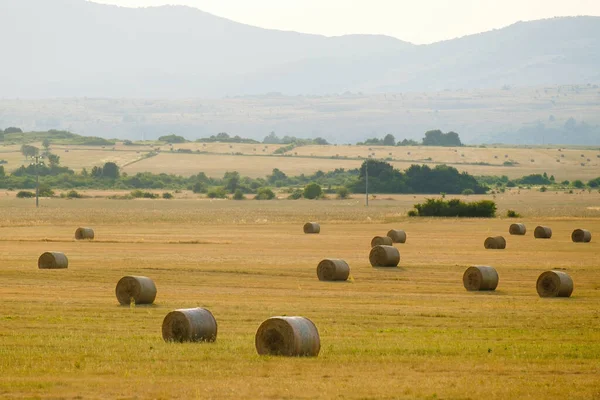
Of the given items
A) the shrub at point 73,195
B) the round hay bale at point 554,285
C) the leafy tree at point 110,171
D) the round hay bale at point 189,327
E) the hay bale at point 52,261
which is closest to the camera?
the round hay bale at point 189,327

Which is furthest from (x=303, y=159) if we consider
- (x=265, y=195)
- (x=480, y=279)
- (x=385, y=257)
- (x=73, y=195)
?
(x=480, y=279)

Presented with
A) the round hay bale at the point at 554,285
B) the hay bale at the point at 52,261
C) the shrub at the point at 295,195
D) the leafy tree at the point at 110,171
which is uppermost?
the round hay bale at the point at 554,285

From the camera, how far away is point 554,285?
1163 inches

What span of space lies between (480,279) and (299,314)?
7823mm

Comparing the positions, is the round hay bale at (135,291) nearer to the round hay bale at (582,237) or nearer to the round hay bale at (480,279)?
the round hay bale at (480,279)

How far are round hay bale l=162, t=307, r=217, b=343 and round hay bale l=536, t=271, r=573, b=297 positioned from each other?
1257 centimetres

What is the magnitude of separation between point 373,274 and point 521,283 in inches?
196

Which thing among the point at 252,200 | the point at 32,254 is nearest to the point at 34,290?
the point at 32,254

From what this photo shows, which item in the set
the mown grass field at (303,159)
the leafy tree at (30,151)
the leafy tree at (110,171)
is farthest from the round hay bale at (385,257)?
the leafy tree at (30,151)

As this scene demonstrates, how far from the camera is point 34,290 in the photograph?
30547mm

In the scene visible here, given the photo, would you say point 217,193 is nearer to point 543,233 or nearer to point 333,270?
point 543,233

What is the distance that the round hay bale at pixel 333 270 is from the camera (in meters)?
34.2

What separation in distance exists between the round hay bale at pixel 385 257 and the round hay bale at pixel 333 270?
14.4 ft

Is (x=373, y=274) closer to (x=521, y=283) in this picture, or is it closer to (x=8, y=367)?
(x=521, y=283)
